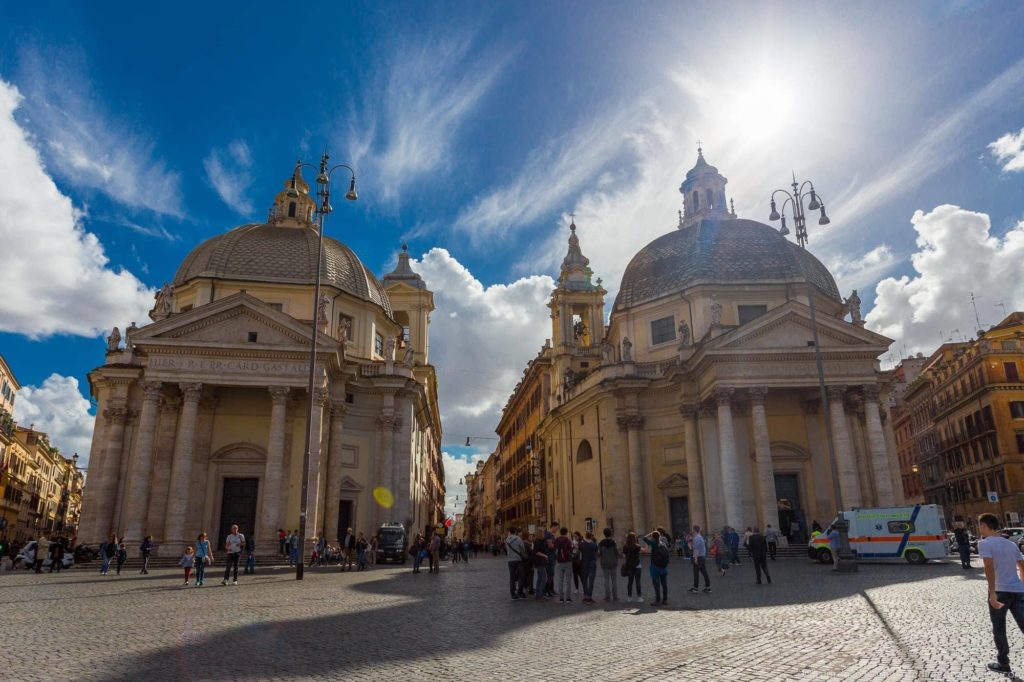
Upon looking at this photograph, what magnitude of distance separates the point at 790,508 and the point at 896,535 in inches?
372

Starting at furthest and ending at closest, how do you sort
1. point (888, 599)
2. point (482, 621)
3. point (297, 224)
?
1. point (297, 224)
2. point (888, 599)
3. point (482, 621)

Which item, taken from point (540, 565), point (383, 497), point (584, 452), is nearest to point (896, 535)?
point (540, 565)

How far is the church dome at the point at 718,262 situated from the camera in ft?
130

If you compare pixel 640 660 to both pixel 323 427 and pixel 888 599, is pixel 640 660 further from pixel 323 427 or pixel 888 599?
pixel 323 427

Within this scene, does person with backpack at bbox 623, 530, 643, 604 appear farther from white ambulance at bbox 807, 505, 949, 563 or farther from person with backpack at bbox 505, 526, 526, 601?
white ambulance at bbox 807, 505, 949, 563

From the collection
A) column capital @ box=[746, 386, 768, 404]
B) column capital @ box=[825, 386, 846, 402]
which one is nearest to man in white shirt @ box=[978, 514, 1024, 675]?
column capital @ box=[746, 386, 768, 404]

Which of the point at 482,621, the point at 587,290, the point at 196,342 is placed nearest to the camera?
the point at 482,621

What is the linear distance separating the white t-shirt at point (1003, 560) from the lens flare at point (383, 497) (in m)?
30.9

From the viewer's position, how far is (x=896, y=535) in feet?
78.2

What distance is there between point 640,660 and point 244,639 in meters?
5.53

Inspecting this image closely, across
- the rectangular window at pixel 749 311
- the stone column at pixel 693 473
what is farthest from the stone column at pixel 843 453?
the rectangular window at pixel 749 311

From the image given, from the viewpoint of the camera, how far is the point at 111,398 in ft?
108

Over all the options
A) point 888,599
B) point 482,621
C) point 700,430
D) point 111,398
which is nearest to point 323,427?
point 111,398

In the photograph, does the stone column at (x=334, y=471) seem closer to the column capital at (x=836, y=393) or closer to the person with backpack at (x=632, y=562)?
the person with backpack at (x=632, y=562)
